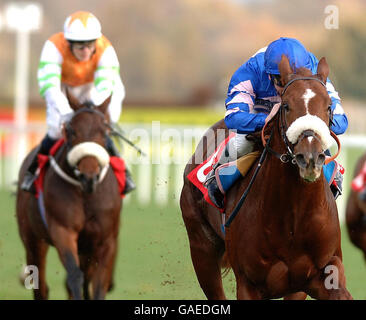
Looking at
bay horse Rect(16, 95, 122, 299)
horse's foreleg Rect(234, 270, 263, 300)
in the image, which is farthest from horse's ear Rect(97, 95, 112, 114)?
horse's foreleg Rect(234, 270, 263, 300)

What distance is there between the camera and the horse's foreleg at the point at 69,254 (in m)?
5.20

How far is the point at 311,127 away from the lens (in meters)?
3.36

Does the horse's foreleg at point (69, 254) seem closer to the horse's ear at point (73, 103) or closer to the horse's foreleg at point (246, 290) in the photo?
the horse's ear at point (73, 103)

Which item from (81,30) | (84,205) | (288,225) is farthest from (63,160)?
(288,225)

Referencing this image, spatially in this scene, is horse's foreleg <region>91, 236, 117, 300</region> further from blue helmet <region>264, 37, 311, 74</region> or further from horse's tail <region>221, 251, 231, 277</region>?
blue helmet <region>264, 37, 311, 74</region>

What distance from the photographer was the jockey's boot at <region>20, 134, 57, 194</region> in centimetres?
591

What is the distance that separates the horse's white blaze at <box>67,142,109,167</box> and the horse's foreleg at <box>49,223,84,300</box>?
17.6 inches

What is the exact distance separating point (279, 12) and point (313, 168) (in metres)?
52.6

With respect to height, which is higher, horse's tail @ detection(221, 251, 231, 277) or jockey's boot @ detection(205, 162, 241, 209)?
jockey's boot @ detection(205, 162, 241, 209)

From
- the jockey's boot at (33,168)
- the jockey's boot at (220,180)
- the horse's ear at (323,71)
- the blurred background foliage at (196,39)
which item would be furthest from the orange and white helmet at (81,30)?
the blurred background foliage at (196,39)

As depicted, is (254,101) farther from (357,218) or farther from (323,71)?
(357,218)

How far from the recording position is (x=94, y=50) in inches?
240

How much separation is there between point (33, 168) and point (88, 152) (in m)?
0.86
